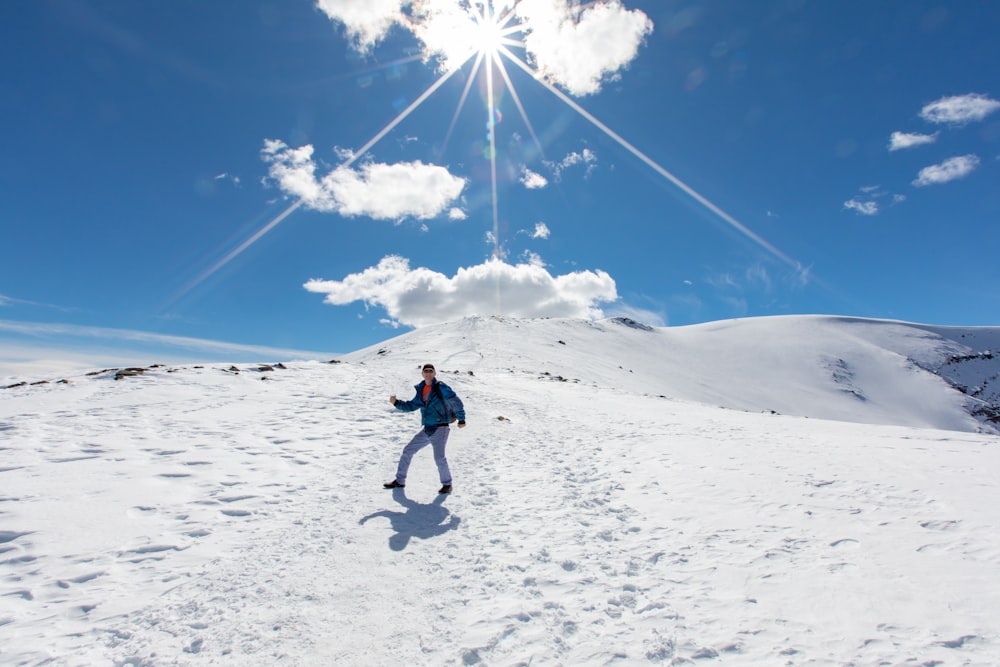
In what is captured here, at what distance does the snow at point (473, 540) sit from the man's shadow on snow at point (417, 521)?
6cm

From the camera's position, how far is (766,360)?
77125mm

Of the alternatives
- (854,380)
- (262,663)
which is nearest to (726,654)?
(262,663)

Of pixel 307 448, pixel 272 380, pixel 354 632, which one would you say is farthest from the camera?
pixel 272 380

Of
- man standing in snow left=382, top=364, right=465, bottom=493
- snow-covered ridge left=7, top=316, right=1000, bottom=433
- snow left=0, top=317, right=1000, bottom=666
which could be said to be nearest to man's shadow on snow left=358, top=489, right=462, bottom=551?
snow left=0, top=317, right=1000, bottom=666

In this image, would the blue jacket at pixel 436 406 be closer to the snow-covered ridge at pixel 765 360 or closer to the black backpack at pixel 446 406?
the black backpack at pixel 446 406

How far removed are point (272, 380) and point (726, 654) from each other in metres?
18.5

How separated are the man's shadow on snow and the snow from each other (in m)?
0.06

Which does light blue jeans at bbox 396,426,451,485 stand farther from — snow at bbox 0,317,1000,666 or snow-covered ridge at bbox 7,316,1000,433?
snow-covered ridge at bbox 7,316,1000,433

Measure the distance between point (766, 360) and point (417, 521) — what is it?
83007 millimetres

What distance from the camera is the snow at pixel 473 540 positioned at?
4684mm

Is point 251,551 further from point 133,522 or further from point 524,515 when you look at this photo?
point 524,515

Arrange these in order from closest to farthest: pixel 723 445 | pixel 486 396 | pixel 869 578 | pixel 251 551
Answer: pixel 869 578, pixel 251 551, pixel 723 445, pixel 486 396

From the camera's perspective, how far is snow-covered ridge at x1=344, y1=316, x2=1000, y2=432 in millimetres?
45250

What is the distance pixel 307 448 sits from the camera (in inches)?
459
